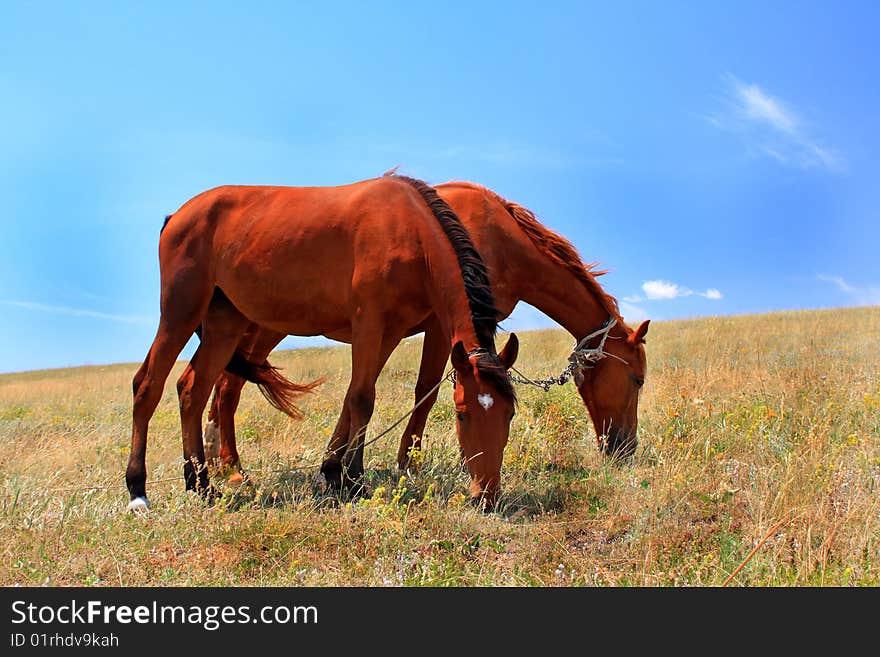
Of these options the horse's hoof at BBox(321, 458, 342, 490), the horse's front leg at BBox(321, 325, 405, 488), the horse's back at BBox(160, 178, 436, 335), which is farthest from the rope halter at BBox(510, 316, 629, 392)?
the horse's hoof at BBox(321, 458, 342, 490)

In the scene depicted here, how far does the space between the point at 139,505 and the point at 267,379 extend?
7.23 feet

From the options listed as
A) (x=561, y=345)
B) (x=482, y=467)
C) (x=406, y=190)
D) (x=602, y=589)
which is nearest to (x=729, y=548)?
(x=602, y=589)

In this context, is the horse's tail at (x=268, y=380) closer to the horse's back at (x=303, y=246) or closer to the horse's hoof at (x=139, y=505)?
the horse's back at (x=303, y=246)

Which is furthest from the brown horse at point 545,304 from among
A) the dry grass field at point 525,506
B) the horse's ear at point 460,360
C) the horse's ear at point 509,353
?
the horse's ear at point 460,360

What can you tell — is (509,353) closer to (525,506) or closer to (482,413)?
(482,413)

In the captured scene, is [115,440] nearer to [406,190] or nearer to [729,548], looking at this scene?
[406,190]

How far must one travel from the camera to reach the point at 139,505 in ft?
20.2

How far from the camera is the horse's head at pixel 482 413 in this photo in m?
5.20

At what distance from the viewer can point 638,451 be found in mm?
7480

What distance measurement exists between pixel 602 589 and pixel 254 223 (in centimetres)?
484

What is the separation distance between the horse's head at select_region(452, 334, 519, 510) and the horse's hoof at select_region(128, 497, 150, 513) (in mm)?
3080

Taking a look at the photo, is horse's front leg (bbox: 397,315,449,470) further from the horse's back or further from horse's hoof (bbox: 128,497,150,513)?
horse's hoof (bbox: 128,497,150,513)

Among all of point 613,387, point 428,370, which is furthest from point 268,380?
point 613,387

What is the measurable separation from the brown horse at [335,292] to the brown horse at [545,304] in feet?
2.44
